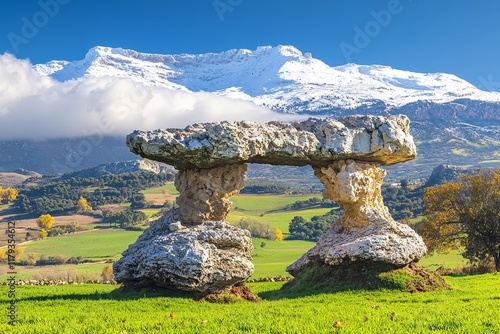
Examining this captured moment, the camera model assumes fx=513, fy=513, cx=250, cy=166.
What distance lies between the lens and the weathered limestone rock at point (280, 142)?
63.6ft

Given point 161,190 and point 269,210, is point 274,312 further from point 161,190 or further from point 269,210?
point 161,190

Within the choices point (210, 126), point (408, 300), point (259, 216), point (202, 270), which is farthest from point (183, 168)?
point (259, 216)

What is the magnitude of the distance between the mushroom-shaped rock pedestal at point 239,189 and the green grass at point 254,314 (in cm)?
118

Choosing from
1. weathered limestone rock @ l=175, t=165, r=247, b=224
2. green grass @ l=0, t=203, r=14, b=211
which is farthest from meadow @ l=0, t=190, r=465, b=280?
green grass @ l=0, t=203, r=14, b=211

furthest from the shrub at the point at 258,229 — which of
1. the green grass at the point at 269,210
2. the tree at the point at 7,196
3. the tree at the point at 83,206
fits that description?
the tree at the point at 7,196

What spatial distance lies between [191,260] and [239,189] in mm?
5424

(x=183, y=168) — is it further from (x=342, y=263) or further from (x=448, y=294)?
(x=448, y=294)

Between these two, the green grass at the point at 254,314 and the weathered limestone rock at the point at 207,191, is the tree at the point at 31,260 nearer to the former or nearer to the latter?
the green grass at the point at 254,314

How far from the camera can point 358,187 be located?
22609mm

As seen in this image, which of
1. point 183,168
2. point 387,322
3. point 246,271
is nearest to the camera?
point 387,322

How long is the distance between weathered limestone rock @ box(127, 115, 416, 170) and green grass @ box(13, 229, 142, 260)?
47.9 meters

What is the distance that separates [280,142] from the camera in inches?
828

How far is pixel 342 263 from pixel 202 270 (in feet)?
22.0

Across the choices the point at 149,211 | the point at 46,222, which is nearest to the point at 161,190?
the point at 149,211
